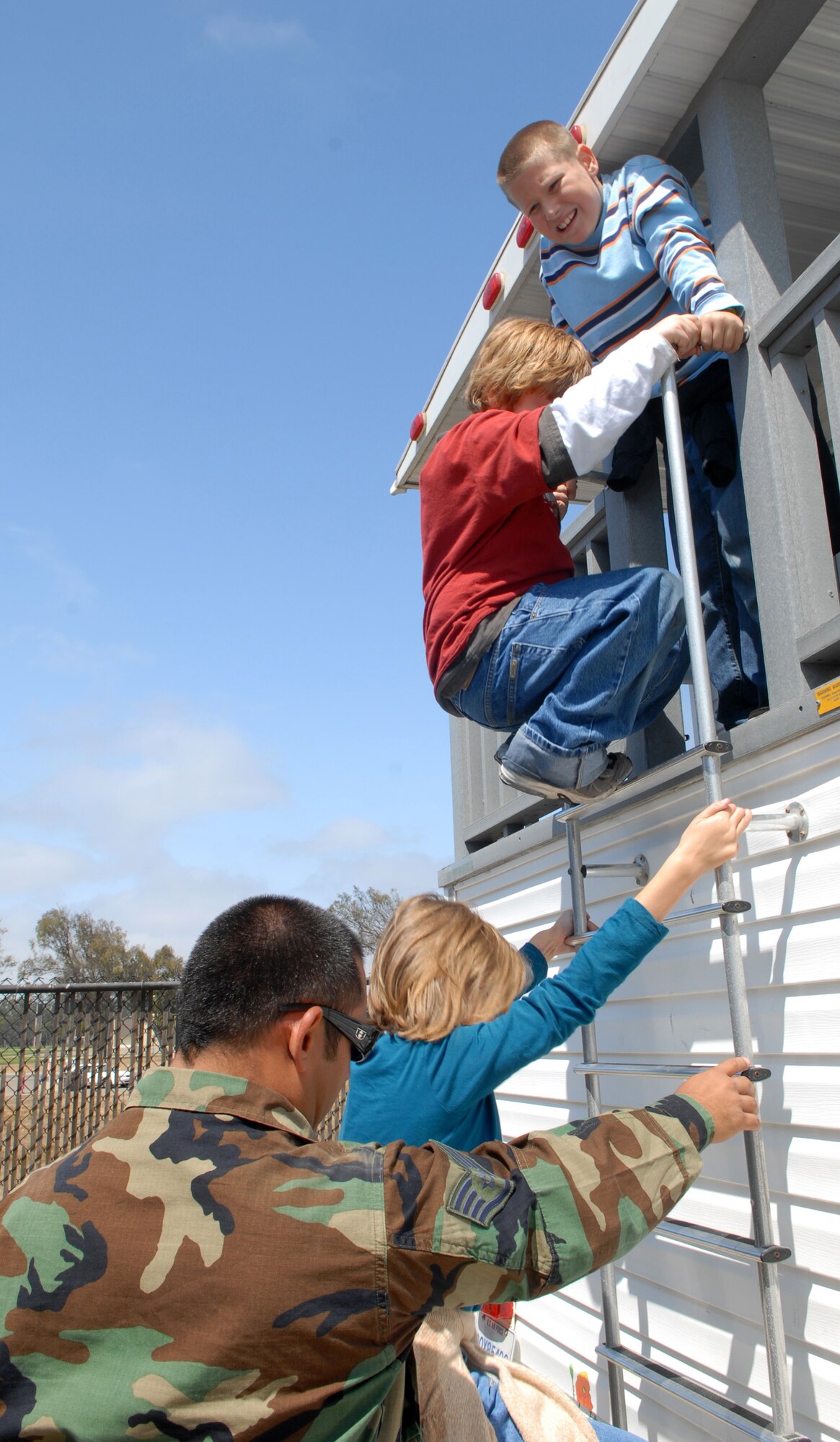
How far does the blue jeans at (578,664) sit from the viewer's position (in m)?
2.53

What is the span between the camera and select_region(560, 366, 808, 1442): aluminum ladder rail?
2.12m

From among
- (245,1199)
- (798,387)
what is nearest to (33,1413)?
(245,1199)

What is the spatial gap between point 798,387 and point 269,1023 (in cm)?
223

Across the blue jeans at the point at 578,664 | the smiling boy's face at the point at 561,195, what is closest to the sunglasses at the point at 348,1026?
the blue jeans at the point at 578,664

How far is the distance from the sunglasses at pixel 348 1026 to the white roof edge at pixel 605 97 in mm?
2924

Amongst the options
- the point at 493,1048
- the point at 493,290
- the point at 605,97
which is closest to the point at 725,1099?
the point at 493,1048

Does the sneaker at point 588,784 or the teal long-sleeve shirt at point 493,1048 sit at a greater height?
the sneaker at point 588,784

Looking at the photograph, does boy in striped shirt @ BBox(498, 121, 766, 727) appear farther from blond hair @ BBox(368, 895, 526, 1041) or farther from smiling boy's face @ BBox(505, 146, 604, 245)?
blond hair @ BBox(368, 895, 526, 1041)

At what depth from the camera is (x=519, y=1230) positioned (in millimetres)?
1429

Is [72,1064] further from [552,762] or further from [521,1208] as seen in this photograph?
[521,1208]

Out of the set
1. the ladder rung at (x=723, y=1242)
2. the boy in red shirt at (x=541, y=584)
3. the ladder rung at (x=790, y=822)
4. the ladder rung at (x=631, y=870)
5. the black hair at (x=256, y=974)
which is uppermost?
the boy in red shirt at (x=541, y=584)

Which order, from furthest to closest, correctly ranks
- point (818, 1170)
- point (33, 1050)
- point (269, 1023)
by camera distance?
1. point (33, 1050)
2. point (818, 1170)
3. point (269, 1023)

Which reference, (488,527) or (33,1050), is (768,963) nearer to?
(488,527)

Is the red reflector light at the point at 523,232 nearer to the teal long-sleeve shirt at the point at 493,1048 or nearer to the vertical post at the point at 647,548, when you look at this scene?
the vertical post at the point at 647,548
